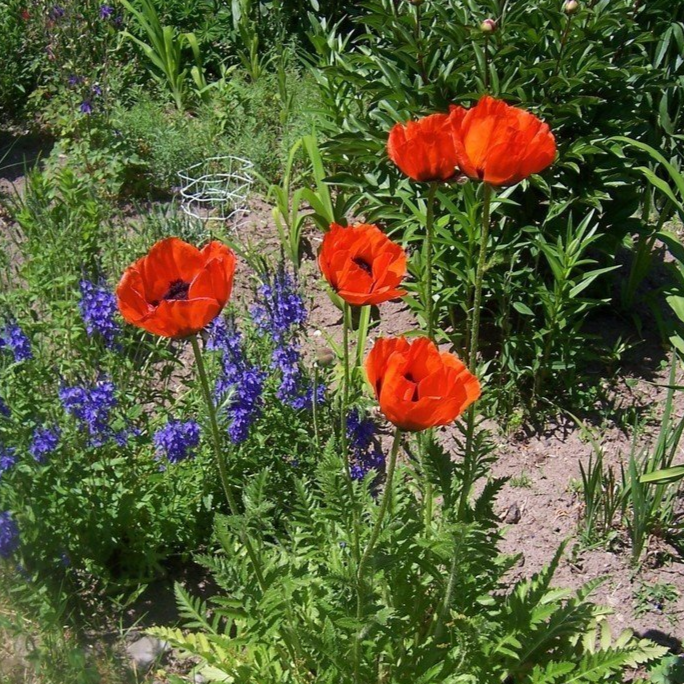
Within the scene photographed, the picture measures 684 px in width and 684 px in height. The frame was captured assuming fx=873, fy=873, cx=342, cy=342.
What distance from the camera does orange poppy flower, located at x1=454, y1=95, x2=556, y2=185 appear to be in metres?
1.52

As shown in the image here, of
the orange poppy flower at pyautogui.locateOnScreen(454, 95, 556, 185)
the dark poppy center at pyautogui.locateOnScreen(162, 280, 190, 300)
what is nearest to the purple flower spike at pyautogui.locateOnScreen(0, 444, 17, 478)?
the dark poppy center at pyautogui.locateOnScreen(162, 280, 190, 300)

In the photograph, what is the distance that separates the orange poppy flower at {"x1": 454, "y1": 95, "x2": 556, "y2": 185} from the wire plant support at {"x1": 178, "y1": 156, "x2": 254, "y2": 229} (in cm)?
264

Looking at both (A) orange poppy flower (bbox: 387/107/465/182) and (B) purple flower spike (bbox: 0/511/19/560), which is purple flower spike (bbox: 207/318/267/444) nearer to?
(B) purple flower spike (bbox: 0/511/19/560)

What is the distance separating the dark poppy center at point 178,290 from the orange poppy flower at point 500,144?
1.80 ft

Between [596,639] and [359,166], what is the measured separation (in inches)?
86.0

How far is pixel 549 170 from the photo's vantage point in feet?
10.2

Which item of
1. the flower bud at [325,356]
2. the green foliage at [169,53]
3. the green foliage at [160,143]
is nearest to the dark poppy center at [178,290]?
the flower bud at [325,356]

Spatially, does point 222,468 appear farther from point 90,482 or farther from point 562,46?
point 562,46

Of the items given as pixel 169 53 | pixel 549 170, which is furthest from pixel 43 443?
pixel 169 53

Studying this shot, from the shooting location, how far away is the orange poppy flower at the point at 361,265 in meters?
1.58

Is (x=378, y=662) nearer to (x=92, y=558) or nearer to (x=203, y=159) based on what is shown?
(x=92, y=558)

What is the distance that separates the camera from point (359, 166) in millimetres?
3826

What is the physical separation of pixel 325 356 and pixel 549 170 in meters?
1.05

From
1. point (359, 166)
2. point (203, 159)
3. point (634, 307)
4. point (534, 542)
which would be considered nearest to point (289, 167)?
point (359, 166)
